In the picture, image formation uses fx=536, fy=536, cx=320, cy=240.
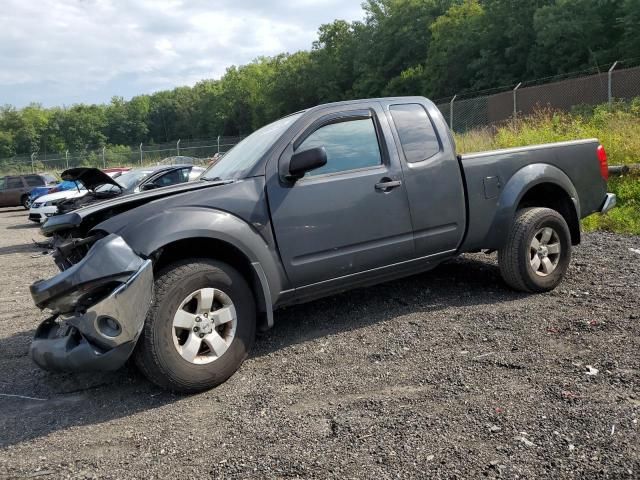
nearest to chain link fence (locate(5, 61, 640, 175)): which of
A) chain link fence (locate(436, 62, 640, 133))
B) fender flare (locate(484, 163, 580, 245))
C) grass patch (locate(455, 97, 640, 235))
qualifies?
chain link fence (locate(436, 62, 640, 133))

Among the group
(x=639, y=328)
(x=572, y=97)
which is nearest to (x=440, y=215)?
(x=639, y=328)

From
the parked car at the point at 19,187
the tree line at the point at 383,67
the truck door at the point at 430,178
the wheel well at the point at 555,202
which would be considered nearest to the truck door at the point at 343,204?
the truck door at the point at 430,178

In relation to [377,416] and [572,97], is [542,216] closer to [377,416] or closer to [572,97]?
[377,416]

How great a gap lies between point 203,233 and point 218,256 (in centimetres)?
31

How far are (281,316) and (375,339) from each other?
1.13 meters

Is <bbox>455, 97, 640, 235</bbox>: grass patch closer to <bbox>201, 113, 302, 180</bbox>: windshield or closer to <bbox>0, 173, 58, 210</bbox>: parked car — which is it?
<bbox>201, 113, 302, 180</bbox>: windshield

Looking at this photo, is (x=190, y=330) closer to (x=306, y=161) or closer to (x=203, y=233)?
(x=203, y=233)

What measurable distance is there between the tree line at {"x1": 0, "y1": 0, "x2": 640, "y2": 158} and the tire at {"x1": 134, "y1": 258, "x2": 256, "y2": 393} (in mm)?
31734

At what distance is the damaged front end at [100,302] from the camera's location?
124 inches

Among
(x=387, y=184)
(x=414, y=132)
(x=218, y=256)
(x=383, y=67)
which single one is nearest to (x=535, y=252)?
(x=414, y=132)

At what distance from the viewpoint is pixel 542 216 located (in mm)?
5008

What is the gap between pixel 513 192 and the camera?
4.93 meters

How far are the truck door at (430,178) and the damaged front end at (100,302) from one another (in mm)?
2239

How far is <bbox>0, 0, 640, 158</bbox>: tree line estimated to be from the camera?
32.7 m
